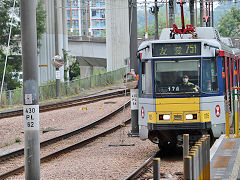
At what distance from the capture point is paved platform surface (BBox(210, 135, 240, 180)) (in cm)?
1030

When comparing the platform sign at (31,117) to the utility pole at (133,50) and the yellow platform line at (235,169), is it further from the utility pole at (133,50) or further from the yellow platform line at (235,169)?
the utility pole at (133,50)

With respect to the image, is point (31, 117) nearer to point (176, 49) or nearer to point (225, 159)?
point (225, 159)

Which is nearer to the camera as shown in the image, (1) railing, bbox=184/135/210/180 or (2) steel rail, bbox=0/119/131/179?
(1) railing, bbox=184/135/210/180

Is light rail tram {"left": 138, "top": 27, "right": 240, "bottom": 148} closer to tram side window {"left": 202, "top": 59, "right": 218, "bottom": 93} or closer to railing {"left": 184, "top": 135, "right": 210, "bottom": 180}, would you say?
tram side window {"left": 202, "top": 59, "right": 218, "bottom": 93}

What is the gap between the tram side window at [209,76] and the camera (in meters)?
15.0

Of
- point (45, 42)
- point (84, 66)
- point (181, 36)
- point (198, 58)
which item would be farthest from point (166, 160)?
point (84, 66)

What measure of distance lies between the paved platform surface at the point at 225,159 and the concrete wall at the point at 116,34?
48834mm

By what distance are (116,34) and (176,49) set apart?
4975cm

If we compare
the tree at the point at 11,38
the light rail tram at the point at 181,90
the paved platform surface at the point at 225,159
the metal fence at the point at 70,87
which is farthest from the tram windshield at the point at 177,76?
the tree at the point at 11,38

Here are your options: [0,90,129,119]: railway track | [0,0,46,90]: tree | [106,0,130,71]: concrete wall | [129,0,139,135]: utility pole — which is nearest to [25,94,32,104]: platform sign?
[129,0,139,135]: utility pole

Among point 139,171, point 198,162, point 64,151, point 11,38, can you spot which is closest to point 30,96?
point 139,171

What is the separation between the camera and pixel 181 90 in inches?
585

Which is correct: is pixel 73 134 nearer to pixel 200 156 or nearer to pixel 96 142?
pixel 96 142

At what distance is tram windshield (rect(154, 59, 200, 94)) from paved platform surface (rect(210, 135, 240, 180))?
1642mm
